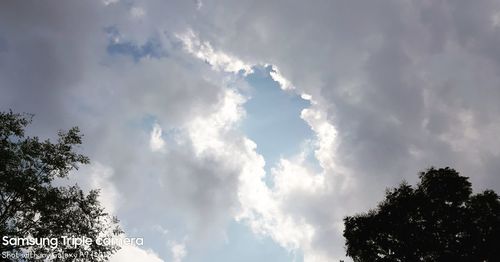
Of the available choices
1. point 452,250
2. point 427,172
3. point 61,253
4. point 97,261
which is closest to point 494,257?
point 452,250

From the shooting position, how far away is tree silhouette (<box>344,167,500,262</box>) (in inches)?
1670

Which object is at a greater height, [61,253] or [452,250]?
[452,250]

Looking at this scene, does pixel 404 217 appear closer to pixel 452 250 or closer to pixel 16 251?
pixel 452 250

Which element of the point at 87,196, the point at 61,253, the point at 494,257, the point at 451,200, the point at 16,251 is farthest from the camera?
the point at 451,200

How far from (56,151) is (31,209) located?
542 cm

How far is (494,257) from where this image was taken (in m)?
40.6

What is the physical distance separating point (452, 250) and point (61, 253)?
42.7 metres

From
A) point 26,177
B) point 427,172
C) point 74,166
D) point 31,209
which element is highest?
point 427,172

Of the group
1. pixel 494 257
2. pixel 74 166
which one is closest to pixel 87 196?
pixel 74 166

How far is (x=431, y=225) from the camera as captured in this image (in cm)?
4516

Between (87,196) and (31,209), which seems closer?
(31,209)

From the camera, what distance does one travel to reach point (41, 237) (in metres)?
27.9

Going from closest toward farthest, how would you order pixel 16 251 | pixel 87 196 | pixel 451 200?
1. pixel 16 251
2. pixel 87 196
3. pixel 451 200

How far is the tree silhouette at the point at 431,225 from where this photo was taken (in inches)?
1670
